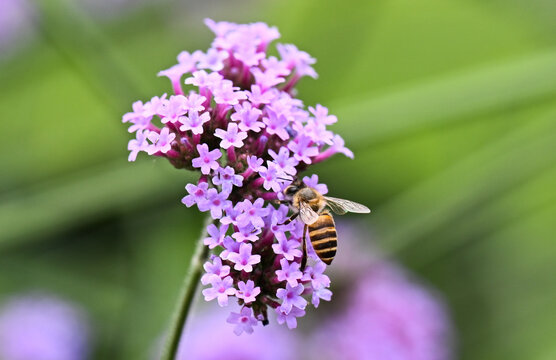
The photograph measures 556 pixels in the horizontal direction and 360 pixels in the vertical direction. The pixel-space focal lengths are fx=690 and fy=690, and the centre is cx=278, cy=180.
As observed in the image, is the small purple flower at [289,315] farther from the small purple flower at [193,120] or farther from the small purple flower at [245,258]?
the small purple flower at [193,120]

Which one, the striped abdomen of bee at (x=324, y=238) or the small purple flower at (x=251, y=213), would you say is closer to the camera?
the small purple flower at (x=251, y=213)

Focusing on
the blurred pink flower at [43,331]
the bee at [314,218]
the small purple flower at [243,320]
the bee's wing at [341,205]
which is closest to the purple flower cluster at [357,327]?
the blurred pink flower at [43,331]

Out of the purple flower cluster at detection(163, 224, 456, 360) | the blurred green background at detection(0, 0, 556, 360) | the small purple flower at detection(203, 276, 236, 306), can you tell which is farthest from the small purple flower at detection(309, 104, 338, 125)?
the purple flower cluster at detection(163, 224, 456, 360)

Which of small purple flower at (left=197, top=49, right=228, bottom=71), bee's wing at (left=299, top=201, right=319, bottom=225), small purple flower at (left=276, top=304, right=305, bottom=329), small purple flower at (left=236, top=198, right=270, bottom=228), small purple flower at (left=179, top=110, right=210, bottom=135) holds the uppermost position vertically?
small purple flower at (left=197, top=49, right=228, bottom=71)

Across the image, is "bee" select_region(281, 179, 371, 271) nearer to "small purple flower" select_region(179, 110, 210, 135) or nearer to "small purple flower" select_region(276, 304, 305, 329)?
"small purple flower" select_region(276, 304, 305, 329)

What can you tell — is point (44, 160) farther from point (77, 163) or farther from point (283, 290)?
point (283, 290)
